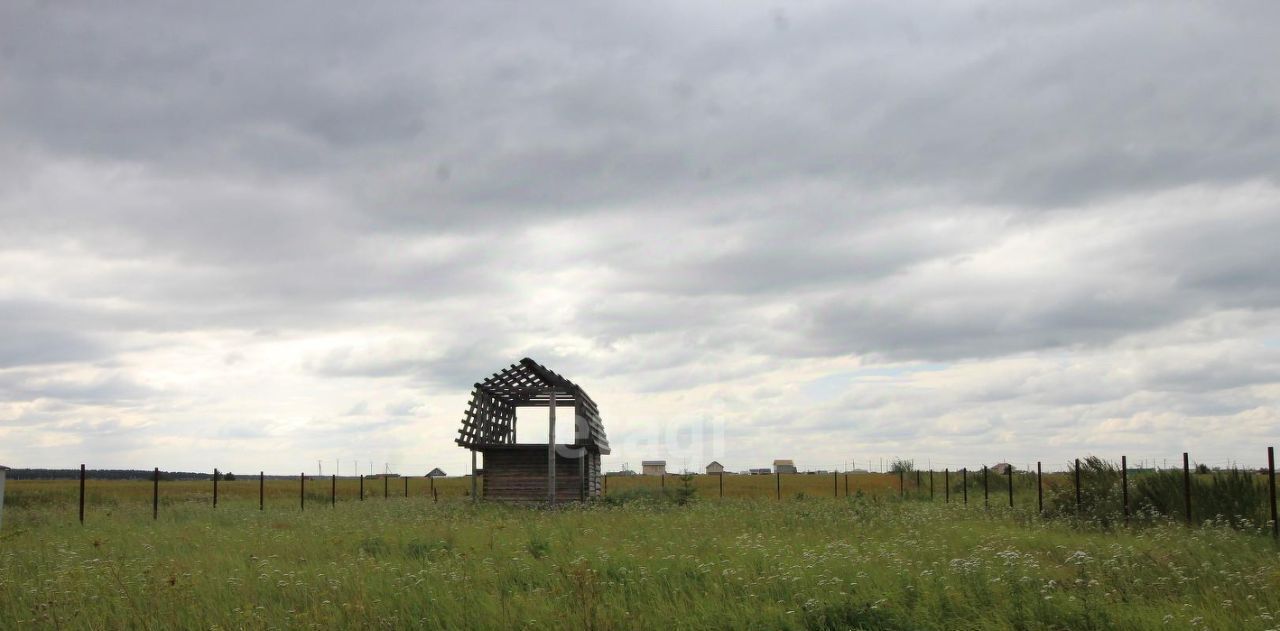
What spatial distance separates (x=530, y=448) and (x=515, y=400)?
10.0ft

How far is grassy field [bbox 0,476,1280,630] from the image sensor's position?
37.3 feet

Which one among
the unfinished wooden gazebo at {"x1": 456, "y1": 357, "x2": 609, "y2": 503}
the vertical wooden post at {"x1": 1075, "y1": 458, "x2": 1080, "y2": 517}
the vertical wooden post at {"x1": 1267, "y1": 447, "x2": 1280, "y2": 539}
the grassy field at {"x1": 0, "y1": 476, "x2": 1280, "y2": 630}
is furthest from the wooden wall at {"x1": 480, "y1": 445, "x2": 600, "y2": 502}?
the vertical wooden post at {"x1": 1267, "y1": 447, "x2": 1280, "y2": 539}

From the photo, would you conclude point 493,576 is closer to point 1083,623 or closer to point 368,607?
point 368,607

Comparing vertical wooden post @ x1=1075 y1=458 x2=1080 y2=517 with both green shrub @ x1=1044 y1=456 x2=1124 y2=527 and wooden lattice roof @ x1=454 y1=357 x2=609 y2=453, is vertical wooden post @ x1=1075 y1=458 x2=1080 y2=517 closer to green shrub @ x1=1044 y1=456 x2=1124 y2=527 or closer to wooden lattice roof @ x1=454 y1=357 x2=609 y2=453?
green shrub @ x1=1044 y1=456 x2=1124 y2=527

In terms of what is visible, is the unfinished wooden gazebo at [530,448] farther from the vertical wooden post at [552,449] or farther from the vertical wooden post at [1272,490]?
the vertical wooden post at [1272,490]

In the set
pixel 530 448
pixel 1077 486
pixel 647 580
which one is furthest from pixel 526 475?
pixel 647 580

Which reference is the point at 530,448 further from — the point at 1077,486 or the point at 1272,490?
the point at 1272,490

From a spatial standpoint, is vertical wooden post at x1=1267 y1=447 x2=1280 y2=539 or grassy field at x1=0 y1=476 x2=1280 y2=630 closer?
grassy field at x1=0 y1=476 x2=1280 y2=630

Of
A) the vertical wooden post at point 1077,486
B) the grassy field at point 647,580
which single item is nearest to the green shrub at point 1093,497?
the vertical wooden post at point 1077,486

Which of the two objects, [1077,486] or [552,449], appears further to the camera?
[552,449]

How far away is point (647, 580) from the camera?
540 inches

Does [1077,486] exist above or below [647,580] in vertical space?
above

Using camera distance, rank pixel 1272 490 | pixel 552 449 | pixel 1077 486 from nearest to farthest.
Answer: pixel 1272 490 < pixel 1077 486 < pixel 552 449

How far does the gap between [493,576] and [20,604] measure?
20.6 feet
